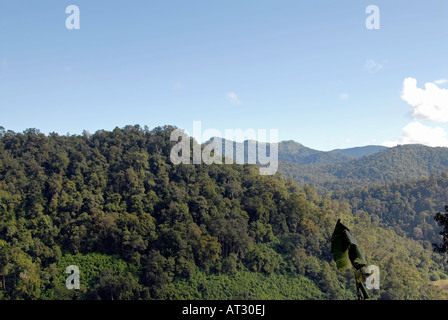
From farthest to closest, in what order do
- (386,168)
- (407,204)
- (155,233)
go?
(386,168)
(407,204)
(155,233)

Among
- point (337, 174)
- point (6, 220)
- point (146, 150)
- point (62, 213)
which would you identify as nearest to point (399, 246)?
point (146, 150)

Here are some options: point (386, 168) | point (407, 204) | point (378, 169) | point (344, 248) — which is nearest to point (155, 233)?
point (344, 248)

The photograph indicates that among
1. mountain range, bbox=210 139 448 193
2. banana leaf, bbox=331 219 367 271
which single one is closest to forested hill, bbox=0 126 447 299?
banana leaf, bbox=331 219 367 271

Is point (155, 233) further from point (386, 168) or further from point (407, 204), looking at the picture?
point (386, 168)

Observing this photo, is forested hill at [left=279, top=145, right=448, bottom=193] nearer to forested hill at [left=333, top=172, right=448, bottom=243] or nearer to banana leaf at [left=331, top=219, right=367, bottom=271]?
forested hill at [left=333, top=172, right=448, bottom=243]

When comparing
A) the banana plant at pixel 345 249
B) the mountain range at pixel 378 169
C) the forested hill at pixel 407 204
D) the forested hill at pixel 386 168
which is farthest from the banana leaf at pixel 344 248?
the forested hill at pixel 386 168
